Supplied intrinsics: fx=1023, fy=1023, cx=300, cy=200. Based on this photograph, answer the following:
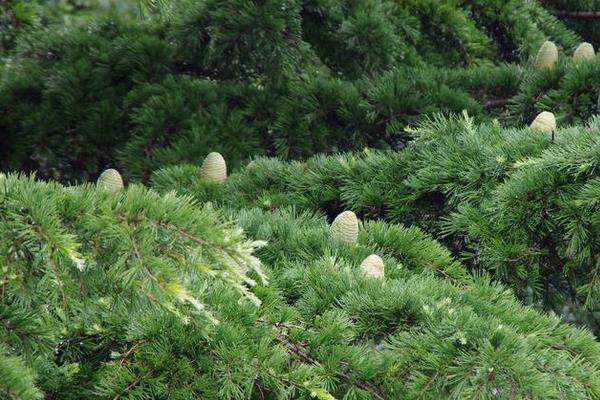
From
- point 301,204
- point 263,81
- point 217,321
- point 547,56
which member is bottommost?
point 263,81

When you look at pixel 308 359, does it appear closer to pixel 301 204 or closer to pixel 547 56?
pixel 301 204

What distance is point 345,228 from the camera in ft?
6.18

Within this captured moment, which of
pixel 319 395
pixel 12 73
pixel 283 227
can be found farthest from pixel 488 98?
pixel 319 395

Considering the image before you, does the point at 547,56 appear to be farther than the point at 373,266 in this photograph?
Yes

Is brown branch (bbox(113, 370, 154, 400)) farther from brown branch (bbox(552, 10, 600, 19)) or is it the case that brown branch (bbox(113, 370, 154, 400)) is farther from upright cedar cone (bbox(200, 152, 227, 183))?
brown branch (bbox(552, 10, 600, 19))

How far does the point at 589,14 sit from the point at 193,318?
2.75 m

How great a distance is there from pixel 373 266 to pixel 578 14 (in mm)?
2307

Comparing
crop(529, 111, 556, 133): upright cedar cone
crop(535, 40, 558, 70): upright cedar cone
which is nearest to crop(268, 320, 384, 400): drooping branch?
crop(529, 111, 556, 133): upright cedar cone

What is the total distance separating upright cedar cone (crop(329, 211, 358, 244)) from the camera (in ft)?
6.18

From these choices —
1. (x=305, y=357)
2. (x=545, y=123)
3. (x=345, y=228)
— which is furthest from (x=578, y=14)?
(x=305, y=357)

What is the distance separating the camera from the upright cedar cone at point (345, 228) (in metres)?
1.88

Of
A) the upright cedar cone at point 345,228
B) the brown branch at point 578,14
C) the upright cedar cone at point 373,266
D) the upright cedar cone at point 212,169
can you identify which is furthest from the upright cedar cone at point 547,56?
the upright cedar cone at point 373,266

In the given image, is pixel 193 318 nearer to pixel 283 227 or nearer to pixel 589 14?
pixel 283 227

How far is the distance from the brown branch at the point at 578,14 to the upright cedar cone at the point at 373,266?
2.25 m
